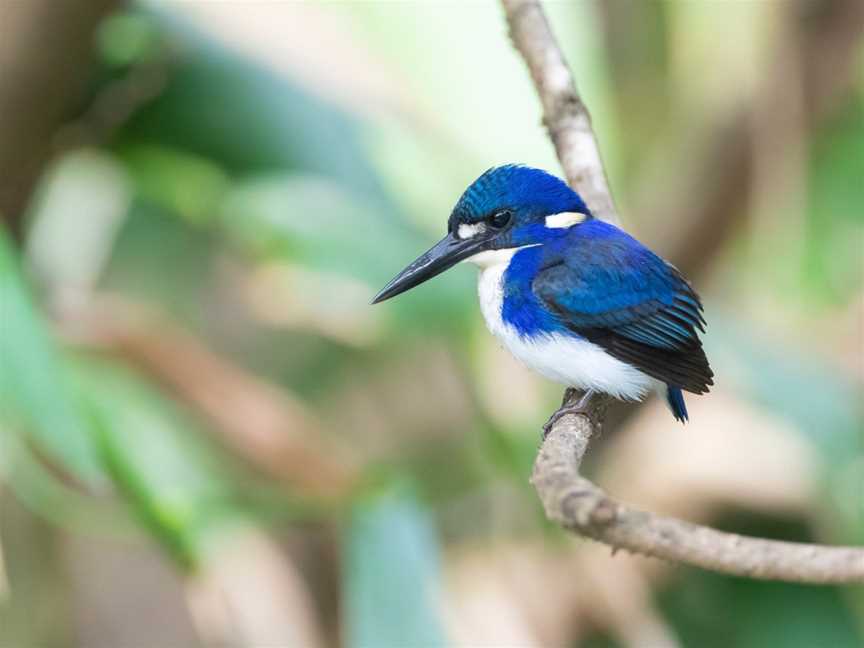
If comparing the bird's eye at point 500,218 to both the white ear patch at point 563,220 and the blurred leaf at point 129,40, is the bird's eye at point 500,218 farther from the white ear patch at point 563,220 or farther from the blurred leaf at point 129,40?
the blurred leaf at point 129,40

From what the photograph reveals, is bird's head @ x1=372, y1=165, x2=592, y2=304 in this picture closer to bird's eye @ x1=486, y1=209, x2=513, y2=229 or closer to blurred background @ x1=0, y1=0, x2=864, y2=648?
bird's eye @ x1=486, y1=209, x2=513, y2=229

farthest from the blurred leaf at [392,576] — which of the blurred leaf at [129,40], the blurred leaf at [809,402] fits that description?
the blurred leaf at [129,40]

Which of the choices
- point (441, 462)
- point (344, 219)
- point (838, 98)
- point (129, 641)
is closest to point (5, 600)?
point (344, 219)

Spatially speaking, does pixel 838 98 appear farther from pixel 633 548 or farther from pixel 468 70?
pixel 633 548

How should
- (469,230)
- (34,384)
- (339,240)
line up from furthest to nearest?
(339,240), (34,384), (469,230)

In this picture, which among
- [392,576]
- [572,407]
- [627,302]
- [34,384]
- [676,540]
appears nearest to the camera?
[676,540]

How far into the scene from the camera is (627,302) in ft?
5.01

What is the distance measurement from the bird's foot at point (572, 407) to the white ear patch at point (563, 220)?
20cm

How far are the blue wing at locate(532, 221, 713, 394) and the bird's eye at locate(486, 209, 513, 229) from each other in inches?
3.3

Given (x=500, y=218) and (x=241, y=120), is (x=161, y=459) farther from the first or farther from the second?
(x=500, y=218)

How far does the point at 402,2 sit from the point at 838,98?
1.32 m

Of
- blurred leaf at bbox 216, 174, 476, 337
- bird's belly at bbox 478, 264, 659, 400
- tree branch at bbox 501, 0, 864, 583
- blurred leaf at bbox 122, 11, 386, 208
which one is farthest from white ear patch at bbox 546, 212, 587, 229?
blurred leaf at bbox 122, 11, 386, 208

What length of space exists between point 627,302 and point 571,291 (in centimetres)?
7

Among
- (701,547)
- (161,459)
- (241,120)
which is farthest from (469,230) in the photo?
(241,120)
